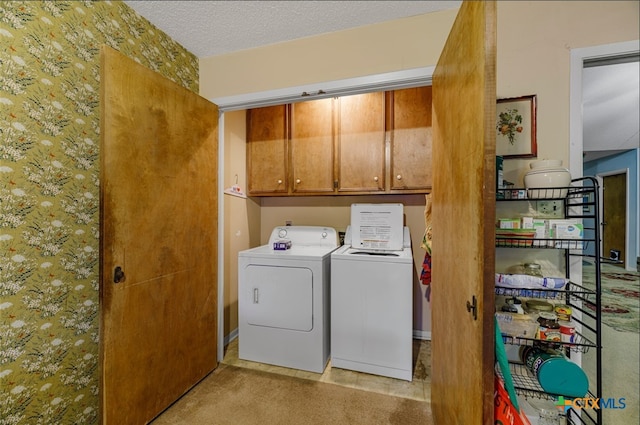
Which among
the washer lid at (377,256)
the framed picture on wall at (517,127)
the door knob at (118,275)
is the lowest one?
the washer lid at (377,256)

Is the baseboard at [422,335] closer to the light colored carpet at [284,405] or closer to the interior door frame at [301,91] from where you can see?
the light colored carpet at [284,405]

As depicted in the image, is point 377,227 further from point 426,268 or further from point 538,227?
point 538,227

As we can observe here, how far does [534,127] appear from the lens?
1391 millimetres

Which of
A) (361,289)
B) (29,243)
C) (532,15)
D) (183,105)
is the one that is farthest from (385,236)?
(29,243)

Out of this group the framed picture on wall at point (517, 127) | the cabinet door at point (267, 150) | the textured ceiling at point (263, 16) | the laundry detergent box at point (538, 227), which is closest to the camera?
the laundry detergent box at point (538, 227)

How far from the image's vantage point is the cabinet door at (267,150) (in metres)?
2.73

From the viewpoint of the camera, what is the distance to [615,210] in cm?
218

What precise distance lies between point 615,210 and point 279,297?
2924mm

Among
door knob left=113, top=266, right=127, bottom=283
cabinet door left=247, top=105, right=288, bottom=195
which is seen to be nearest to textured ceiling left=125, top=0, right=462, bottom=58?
cabinet door left=247, top=105, right=288, bottom=195

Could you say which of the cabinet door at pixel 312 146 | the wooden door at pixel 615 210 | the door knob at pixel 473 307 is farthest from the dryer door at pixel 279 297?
the wooden door at pixel 615 210

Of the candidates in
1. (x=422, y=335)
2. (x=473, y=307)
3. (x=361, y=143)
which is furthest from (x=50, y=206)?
(x=422, y=335)

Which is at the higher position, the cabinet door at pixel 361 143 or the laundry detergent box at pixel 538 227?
the cabinet door at pixel 361 143

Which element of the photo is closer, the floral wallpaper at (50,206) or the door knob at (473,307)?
the door knob at (473,307)

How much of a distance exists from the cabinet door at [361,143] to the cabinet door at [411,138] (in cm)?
12
